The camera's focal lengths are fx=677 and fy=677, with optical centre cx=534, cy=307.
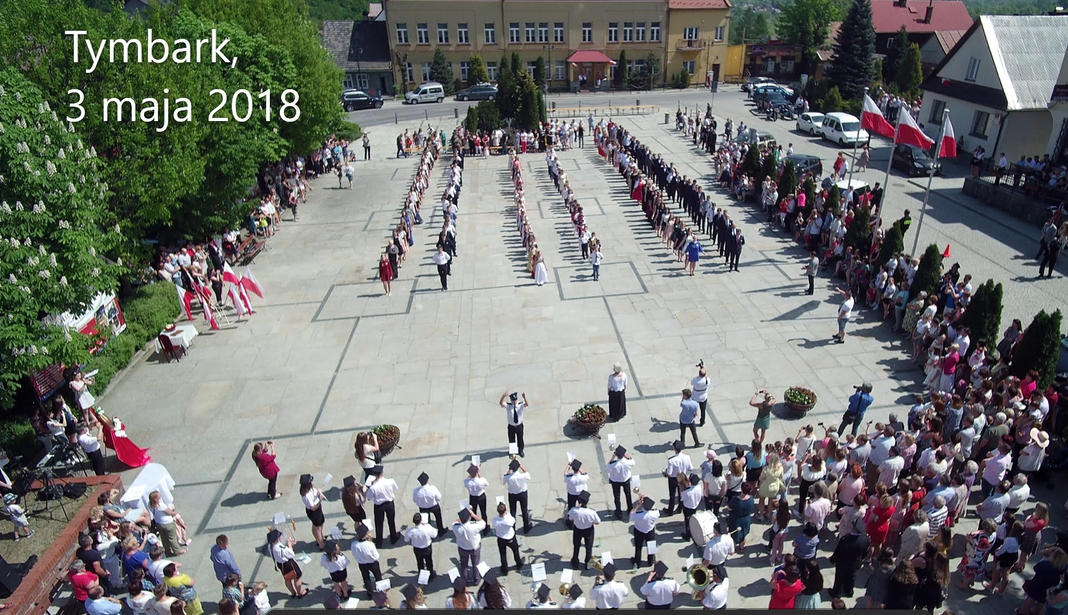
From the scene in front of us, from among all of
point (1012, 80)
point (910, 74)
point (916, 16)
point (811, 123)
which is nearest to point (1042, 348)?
point (1012, 80)

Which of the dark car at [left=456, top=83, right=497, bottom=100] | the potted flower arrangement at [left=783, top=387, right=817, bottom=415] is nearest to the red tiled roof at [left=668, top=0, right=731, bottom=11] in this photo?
the dark car at [left=456, top=83, right=497, bottom=100]

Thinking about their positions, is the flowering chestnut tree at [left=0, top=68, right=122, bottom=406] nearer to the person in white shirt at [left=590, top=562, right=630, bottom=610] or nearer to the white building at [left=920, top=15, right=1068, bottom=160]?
the person in white shirt at [left=590, top=562, right=630, bottom=610]

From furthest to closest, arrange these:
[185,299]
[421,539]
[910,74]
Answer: [910,74], [185,299], [421,539]

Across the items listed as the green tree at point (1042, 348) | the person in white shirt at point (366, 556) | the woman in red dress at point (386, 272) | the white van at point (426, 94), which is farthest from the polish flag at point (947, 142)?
the white van at point (426, 94)

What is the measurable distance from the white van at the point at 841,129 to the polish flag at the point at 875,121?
14.6 metres

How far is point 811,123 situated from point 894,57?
1958 cm

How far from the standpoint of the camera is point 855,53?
151 feet

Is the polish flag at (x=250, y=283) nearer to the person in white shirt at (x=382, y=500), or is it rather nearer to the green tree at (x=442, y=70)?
the person in white shirt at (x=382, y=500)

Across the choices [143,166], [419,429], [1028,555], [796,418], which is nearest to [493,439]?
[419,429]

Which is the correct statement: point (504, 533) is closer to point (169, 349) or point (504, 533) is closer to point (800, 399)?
point (800, 399)

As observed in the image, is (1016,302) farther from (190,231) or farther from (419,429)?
(190,231)

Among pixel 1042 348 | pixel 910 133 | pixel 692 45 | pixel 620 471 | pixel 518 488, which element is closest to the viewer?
pixel 518 488

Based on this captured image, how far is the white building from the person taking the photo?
30188 mm

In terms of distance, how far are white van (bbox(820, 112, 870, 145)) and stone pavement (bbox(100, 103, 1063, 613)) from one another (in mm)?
16214
